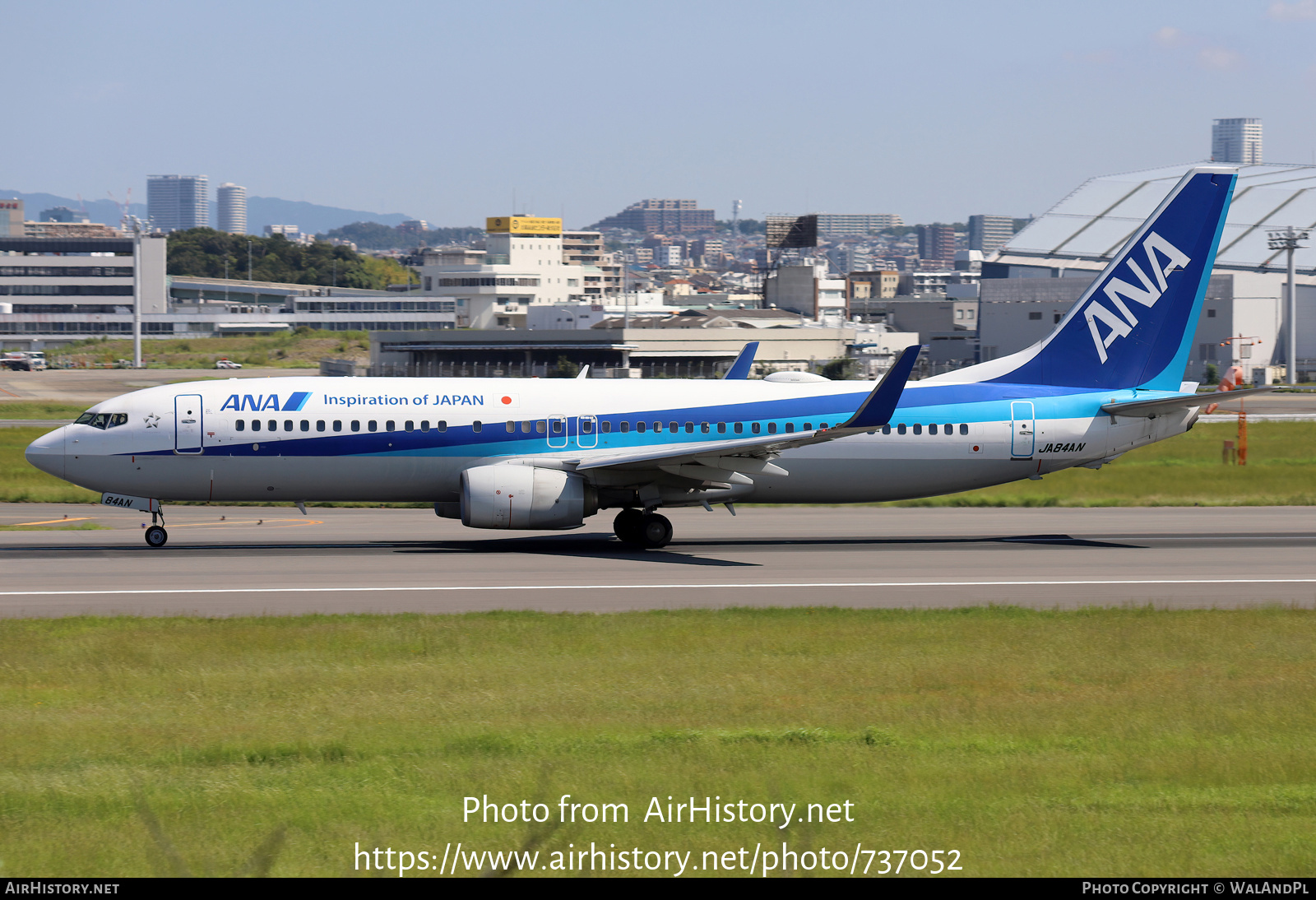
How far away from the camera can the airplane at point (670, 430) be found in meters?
29.3

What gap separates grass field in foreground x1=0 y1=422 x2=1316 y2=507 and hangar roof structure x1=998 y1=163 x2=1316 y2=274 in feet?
348

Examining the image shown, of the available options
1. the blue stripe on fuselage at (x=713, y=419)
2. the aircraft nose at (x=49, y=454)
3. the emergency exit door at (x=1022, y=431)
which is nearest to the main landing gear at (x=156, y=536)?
the blue stripe on fuselage at (x=713, y=419)

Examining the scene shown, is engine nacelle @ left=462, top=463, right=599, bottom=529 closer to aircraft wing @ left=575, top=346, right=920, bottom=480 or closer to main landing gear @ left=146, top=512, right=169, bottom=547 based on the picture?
aircraft wing @ left=575, top=346, right=920, bottom=480

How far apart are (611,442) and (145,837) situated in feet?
68.9

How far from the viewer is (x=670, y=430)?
30.9 meters

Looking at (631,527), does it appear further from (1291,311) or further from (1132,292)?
(1291,311)

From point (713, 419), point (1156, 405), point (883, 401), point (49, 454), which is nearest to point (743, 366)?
point (713, 419)

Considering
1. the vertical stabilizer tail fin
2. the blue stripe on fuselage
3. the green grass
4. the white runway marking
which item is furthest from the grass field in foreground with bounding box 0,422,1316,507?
the green grass

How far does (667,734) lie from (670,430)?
1768 cm

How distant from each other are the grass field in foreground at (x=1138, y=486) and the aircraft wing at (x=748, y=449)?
13900 mm

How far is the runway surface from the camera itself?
2319 centimetres

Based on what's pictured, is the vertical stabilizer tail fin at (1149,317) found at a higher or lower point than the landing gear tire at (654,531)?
higher

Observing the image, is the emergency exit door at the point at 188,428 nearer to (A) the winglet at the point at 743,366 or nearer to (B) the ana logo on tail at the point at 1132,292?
(A) the winglet at the point at 743,366

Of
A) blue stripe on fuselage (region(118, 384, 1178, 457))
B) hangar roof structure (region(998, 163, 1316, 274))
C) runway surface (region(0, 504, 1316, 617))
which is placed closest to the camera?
runway surface (region(0, 504, 1316, 617))
